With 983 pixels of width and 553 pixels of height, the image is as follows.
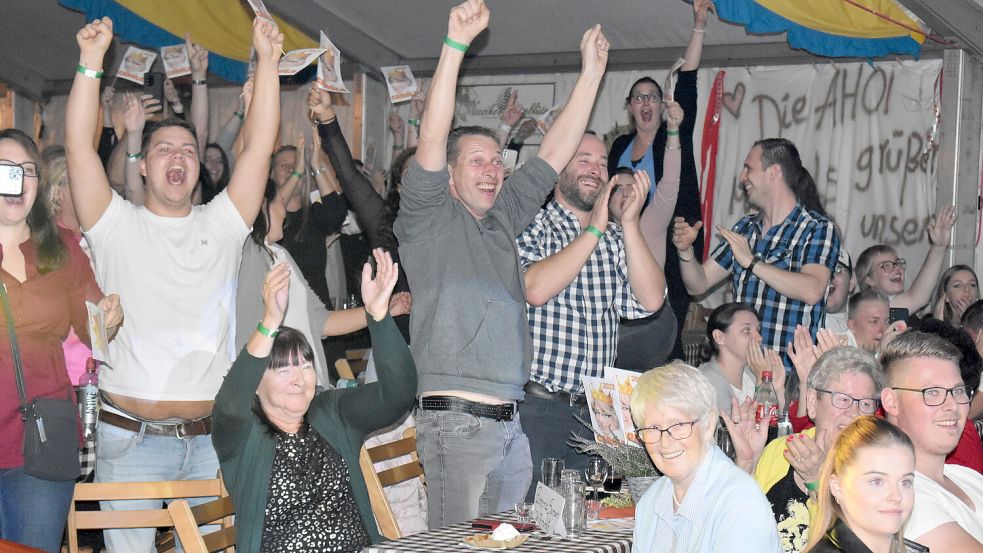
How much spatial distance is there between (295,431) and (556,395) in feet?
3.45

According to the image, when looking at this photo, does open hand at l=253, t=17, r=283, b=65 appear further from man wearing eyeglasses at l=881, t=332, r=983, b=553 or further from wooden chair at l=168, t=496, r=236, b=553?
man wearing eyeglasses at l=881, t=332, r=983, b=553

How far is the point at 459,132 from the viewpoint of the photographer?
3652mm

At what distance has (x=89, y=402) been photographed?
11.7 feet

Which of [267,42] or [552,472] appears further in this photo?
[267,42]

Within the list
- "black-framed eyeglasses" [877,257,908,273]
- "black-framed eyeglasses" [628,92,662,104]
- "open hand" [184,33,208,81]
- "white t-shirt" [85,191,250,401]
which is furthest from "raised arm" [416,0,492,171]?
"black-framed eyeglasses" [877,257,908,273]

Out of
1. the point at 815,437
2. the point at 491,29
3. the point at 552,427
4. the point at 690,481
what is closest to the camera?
the point at 690,481

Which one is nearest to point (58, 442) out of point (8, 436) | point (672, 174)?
point (8, 436)

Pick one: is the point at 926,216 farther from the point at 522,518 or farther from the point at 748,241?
the point at 522,518

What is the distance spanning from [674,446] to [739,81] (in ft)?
17.4

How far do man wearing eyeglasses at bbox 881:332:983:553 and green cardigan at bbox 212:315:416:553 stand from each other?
135cm

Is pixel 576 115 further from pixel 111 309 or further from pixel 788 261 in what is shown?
pixel 111 309

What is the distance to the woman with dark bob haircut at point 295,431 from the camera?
10.1 ft

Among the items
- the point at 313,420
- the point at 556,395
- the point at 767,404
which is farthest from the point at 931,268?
the point at 313,420

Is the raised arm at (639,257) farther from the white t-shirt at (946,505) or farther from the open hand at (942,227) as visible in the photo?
the open hand at (942,227)
